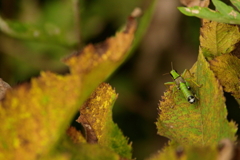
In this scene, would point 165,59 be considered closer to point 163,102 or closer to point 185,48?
point 185,48

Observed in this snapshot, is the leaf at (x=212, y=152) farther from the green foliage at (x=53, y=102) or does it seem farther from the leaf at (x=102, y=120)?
the leaf at (x=102, y=120)

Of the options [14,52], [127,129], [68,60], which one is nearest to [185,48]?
[127,129]

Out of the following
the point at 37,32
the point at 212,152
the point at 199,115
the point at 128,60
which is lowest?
the point at 212,152

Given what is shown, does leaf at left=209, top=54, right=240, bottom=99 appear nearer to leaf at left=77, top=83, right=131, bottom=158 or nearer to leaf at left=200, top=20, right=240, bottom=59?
leaf at left=200, top=20, right=240, bottom=59

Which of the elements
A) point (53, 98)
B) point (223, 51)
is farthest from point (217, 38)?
point (53, 98)

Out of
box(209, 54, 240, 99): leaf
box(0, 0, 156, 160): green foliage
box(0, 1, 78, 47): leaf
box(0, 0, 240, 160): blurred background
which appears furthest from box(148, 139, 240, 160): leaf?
box(0, 0, 240, 160): blurred background

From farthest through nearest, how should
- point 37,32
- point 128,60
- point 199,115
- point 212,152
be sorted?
point 128,60, point 37,32, point 199,115, point 212,152

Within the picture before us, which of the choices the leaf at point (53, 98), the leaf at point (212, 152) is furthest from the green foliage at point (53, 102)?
the leaf at point (212, 152)

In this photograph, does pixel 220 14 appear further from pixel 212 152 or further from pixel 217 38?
pixel 212 152
